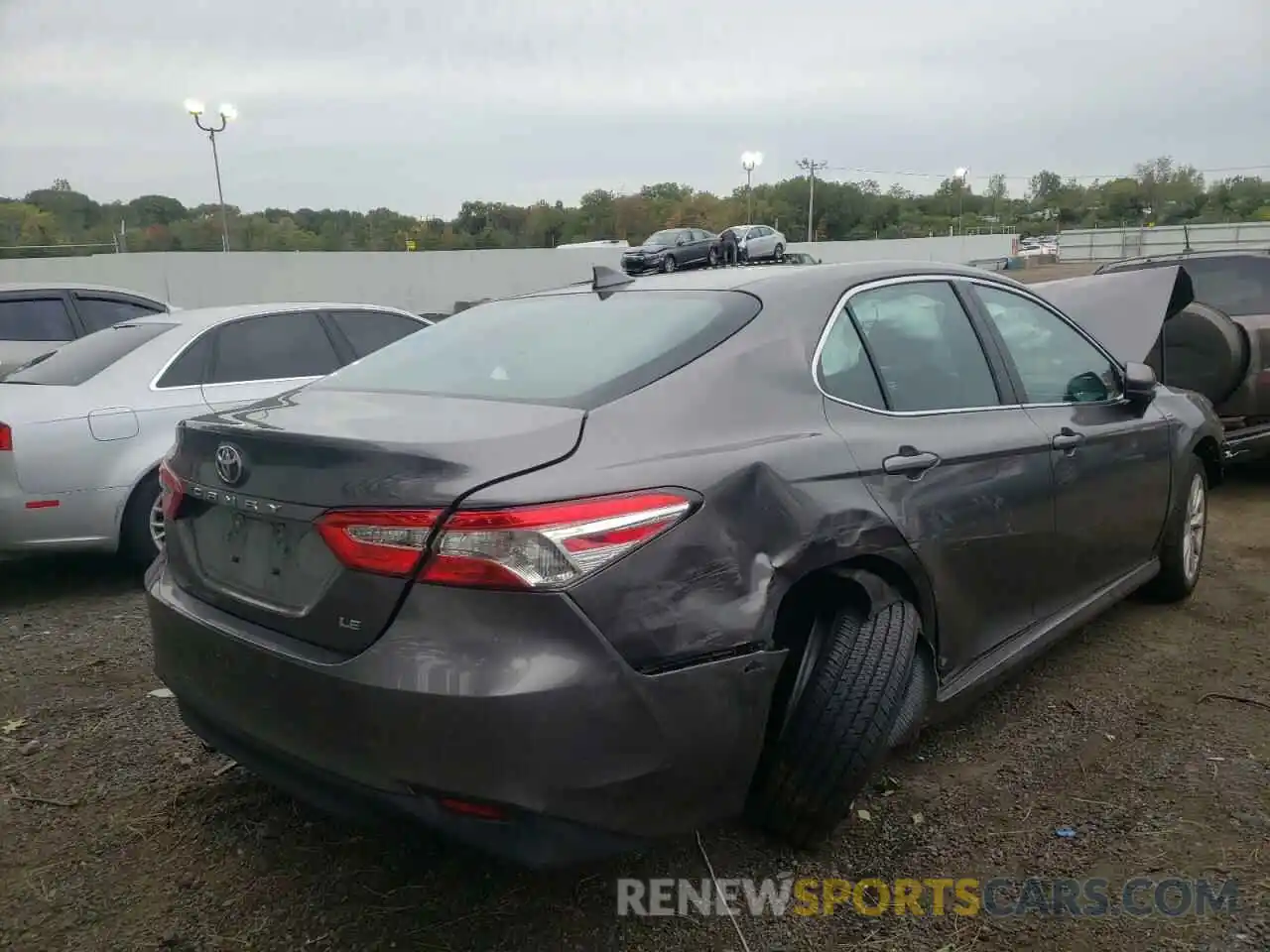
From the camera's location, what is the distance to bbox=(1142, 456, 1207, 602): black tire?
427 centimetres

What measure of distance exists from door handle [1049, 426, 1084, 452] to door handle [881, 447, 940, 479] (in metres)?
0.79

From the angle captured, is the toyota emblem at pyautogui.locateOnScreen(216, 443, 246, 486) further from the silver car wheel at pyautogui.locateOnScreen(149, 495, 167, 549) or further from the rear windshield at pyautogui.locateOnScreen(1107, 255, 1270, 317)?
the rear windshield at pyautogui.locateOnScreen(1107, 255, 1270, 317)

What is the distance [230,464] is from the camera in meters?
2.30

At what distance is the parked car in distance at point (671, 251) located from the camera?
30253mm

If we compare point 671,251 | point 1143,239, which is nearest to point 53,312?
point 671,251

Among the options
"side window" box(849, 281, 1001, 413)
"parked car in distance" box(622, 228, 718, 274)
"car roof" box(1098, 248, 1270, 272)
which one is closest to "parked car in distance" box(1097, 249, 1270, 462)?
"car roof" box(1098, 248, 1270, 272)

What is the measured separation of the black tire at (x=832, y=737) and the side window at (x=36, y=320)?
746cm

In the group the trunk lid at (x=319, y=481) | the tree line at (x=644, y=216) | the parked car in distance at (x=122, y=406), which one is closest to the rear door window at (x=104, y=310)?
→ the parked car in distance at (x=122, y=406)

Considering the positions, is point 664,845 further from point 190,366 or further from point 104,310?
point 104,310

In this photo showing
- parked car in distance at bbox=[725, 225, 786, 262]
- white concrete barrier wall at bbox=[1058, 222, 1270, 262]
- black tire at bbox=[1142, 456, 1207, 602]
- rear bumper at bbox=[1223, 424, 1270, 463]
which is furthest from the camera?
white concrete barrier wall at bbox=[1058, 222, 1270, 262]

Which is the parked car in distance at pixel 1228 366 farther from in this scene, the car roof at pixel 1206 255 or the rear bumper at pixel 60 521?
the rear bumper at pixel 60 521

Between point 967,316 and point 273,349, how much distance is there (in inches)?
160

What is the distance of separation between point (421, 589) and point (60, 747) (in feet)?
7.06

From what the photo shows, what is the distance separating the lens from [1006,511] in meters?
3.06
